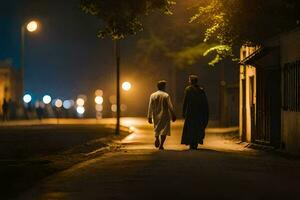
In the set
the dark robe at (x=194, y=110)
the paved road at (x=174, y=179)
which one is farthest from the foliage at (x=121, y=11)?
the paved road at (x=174, y=179)

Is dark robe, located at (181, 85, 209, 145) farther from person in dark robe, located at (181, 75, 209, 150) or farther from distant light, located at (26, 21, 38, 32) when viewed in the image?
distant light, located at (26, 21, 38, 32)

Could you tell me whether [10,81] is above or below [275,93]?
above

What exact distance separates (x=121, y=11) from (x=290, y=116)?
511cm

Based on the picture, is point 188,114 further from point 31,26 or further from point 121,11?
point 31,26

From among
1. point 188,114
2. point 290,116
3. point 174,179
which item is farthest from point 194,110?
point 174,179

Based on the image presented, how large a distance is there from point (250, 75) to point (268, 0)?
16.2ft

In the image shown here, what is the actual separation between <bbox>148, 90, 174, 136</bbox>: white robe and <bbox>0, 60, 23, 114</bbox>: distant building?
63485mm

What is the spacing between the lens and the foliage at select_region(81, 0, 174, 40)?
20.4 m

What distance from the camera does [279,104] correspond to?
2192 centimetres

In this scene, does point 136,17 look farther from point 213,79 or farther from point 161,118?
point 213,79

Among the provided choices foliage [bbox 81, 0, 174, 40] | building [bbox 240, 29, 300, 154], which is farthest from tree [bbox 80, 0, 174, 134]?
building [bbox 240, 29, 300, 154]

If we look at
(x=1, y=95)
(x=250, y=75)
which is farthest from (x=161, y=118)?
(x=1, y=95)

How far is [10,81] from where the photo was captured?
283ft

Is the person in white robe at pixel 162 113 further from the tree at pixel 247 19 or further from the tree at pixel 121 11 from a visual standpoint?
the tree at pixel 247 19
